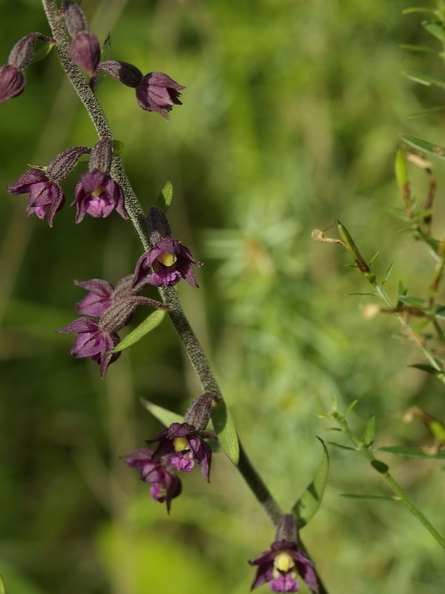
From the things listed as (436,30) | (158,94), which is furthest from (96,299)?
(436,30)

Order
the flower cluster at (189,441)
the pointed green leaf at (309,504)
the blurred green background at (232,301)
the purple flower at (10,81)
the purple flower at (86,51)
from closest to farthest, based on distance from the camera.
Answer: the purple flower at (86,51) < the purple flower at (10,81) < the flower cluster at (189,441) < the pointed green leaf at (309,504) < the blurred green background at (232,301)

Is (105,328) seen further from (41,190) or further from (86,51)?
(86,51)

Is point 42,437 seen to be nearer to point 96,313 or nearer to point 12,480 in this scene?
point 12,480

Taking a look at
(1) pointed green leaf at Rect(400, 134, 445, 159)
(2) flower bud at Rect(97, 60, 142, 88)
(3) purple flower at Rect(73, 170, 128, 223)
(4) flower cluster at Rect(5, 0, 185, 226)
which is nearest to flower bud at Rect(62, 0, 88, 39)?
(4) flower cluster at Rect(5, 0, 185, 226)

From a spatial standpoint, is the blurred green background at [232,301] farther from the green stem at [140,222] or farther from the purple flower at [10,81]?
the purple flower at [10,81]

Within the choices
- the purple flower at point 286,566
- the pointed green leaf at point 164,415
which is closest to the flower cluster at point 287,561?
the purple flower at point 286,566
